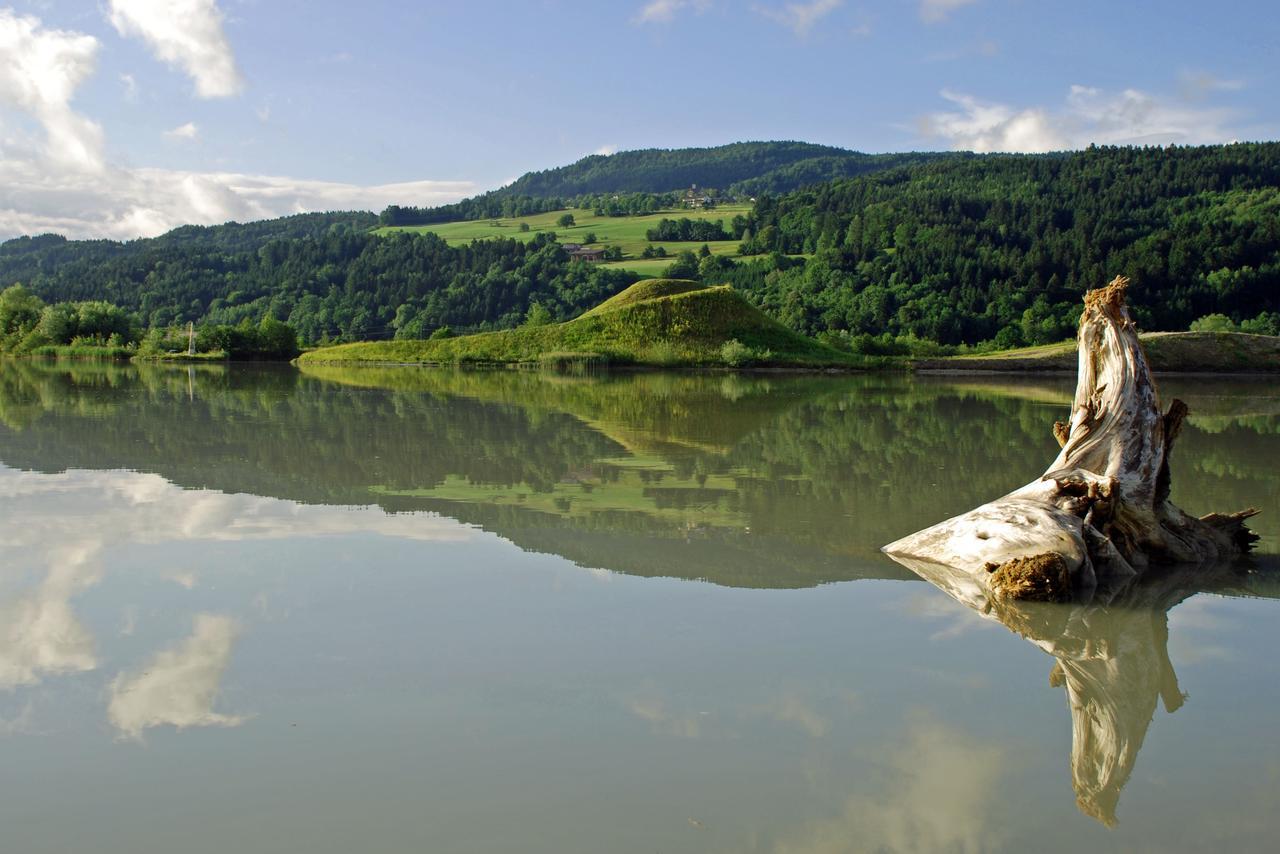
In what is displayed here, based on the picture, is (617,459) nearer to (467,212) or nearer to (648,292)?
(648,292)

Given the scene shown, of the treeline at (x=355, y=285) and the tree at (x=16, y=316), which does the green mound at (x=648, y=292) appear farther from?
the tree at (x=16, y=316)

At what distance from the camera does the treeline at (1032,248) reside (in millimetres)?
83000

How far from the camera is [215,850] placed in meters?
4.60

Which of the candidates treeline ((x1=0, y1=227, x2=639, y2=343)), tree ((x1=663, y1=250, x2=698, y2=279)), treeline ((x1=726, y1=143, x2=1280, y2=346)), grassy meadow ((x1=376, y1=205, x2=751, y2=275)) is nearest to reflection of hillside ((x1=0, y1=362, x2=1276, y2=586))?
treeline ((x1=726, y1=143, x2=1280, y2=346))

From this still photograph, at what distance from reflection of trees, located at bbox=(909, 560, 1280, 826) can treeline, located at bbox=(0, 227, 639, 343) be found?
93.8m

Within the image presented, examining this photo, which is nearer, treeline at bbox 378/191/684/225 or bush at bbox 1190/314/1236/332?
bush at bbox 1190/314/1236/332

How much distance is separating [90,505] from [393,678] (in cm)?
813

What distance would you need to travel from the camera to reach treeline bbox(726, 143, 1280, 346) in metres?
83.0

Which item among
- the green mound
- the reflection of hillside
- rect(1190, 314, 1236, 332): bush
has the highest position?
the green mound

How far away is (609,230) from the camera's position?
146 meters

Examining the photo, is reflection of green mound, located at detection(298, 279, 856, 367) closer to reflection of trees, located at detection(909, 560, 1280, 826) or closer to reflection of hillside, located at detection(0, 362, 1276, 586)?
reflection of hillside, located at detection(0, 362, 1276, 586)

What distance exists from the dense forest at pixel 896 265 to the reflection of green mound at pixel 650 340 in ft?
22.4

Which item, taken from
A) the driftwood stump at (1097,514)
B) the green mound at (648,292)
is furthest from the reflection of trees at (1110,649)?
the green mound at (648,292)

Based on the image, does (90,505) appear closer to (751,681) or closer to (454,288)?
(751,681)
